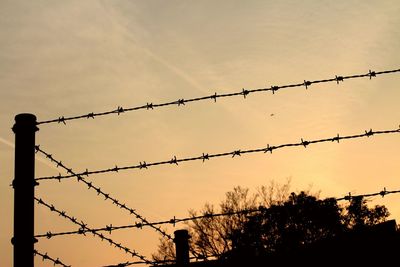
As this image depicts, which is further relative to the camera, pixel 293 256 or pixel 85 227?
pixel 85 227

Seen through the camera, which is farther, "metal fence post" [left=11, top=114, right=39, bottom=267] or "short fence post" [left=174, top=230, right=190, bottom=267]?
"short fence post" [left=174, top=230, right=190, bottom=267]

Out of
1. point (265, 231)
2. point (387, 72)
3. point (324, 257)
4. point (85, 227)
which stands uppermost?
point (265, 231)

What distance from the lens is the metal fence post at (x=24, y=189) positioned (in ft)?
17.9

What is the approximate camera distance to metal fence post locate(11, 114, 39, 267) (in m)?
5.45

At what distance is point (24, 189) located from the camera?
18.6 feet

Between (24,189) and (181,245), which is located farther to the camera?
(181,245)

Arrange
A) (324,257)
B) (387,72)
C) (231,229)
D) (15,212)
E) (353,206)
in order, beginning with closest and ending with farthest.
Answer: (324,257)
(387,72)
(15,212)
(231,229)
(353,206)

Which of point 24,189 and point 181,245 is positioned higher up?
point 24,189

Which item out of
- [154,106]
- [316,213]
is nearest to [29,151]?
[154,106]

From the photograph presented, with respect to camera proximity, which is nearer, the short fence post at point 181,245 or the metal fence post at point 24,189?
the metal fence post at point 24,189

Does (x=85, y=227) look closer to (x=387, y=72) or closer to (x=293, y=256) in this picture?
(x=293, y=256)

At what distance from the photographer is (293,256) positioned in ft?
15.0

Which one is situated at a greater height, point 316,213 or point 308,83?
point 316,213

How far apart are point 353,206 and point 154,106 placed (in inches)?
1300
